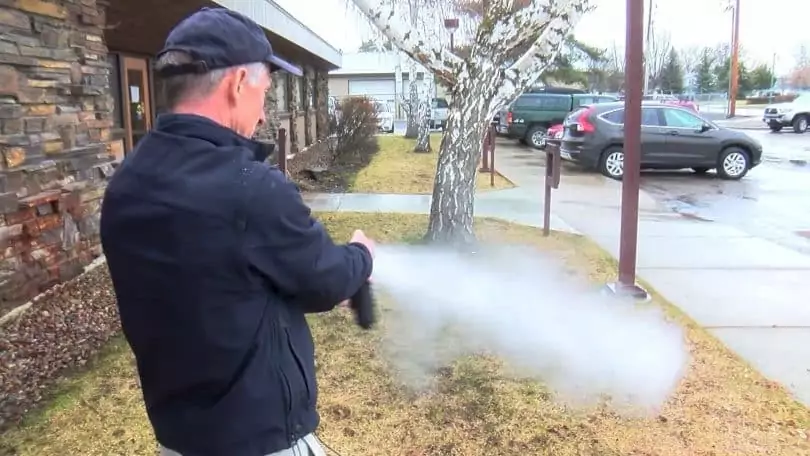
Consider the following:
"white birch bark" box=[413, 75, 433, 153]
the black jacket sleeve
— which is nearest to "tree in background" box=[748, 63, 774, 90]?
"white birch bark" box=[413, 75, 433, 153]

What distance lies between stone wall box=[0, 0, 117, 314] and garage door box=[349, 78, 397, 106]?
1606 inches

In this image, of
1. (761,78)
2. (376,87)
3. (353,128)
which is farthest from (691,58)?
(353,128)

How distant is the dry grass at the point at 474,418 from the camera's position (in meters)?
3.54

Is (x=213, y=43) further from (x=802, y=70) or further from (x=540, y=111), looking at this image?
(x=802, y=70)

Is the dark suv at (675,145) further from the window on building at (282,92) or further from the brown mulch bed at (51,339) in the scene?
the brown mulch bed at (51,339)

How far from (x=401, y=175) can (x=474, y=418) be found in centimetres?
1081

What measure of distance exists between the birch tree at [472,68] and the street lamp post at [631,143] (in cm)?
135

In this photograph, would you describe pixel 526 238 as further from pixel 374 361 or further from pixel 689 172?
pixel 689 172

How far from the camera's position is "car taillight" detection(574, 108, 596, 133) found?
50.0 ft

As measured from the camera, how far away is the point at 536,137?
23156mm

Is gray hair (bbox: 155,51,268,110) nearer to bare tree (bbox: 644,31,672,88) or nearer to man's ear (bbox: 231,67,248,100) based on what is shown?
man's ear (bbox: 231,67,248,100)

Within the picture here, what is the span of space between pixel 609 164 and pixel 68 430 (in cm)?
1297

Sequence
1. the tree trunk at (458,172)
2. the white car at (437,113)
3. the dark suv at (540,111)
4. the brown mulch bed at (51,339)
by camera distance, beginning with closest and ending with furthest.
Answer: the brown mulch bed at (51,339) < the tree trunk at (458,172) < the dark suv at (540,111) < the white car at (437,113)

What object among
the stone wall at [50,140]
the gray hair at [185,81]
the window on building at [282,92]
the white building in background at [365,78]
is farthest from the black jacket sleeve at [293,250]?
the white building in background at [365,78]
